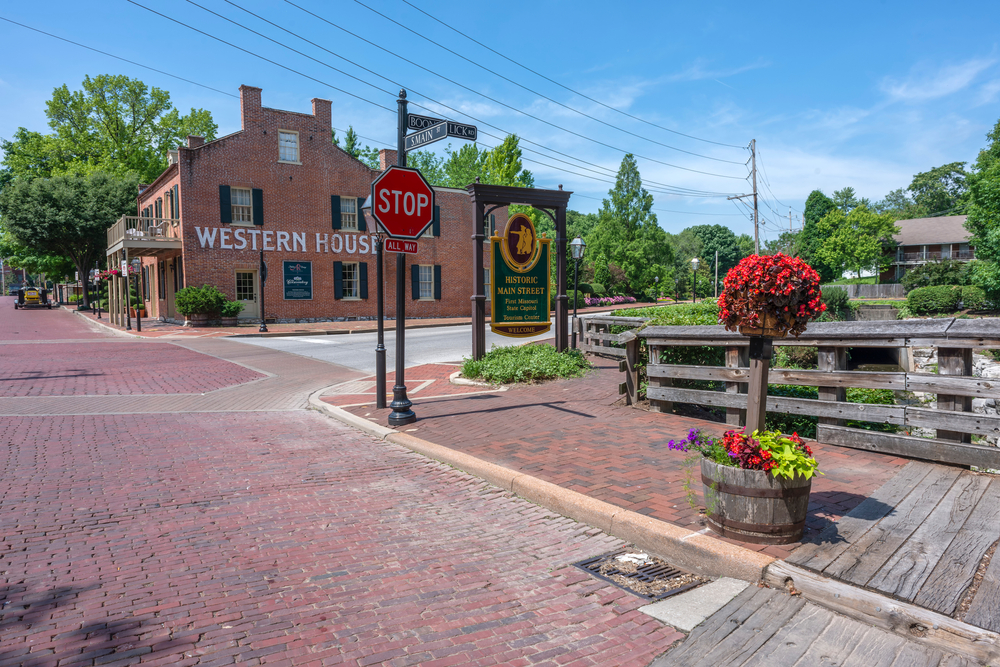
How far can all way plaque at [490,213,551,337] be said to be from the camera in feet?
37.3

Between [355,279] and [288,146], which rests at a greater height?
[288,146]

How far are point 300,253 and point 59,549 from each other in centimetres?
2679

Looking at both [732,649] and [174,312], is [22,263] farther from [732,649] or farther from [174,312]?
[732,649]

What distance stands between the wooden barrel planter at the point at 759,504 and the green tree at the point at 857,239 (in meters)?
64.9

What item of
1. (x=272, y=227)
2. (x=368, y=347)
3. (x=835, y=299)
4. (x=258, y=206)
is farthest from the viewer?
(x=835, y=299)

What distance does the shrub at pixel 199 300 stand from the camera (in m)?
25.5

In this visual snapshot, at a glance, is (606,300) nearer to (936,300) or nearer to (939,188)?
(936,300)

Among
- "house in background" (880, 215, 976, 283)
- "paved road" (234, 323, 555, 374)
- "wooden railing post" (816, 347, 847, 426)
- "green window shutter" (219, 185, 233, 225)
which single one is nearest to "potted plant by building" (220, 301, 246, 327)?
"green window shutter" (219, 185, 233, 225)

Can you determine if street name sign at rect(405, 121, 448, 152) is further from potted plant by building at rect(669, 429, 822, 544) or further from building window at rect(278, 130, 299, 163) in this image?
building window at rect(278, 130, 299, 163)

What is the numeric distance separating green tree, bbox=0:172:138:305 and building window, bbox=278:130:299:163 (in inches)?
787

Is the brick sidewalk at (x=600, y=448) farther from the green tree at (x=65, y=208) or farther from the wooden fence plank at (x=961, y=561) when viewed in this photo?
the green tree at (x=65, y=208)

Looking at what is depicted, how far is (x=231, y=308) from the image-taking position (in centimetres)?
2667

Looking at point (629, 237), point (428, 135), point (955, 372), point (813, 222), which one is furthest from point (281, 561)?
point (813, 222)

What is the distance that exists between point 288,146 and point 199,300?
8674 mm
